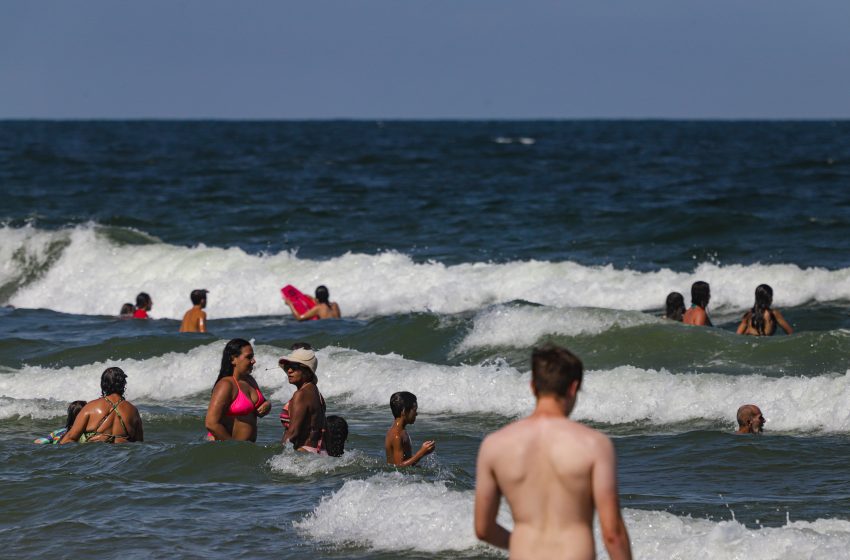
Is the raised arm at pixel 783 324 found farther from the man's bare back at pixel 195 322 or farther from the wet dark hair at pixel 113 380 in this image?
the wet dark hair at pixel 113 380

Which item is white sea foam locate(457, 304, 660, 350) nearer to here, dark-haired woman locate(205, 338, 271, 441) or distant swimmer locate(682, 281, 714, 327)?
distant swimmer locate(682, 281, 714, 327)

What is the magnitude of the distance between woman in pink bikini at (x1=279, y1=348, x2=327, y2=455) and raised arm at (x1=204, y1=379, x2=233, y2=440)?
1.52 ft

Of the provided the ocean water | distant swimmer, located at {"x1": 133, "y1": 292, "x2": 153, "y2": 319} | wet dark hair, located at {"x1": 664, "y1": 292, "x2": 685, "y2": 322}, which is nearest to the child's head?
the ocean water

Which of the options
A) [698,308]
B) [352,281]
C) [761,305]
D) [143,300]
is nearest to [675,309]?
[698,308]

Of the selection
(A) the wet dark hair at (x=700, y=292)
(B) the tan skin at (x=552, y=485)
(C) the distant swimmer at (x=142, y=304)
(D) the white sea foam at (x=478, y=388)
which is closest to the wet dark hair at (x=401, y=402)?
(D) the white sea foam at (x=478, y=388)

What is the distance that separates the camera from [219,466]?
10.5m

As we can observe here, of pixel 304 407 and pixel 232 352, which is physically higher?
pixel 232 352

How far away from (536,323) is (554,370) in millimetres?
13241

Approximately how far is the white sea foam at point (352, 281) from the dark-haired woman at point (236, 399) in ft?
40.9

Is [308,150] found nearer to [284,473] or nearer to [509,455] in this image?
[284,473]

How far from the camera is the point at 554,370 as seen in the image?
5.02 metres

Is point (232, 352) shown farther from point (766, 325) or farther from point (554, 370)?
point (766, 325)

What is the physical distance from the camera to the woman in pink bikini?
9.74m

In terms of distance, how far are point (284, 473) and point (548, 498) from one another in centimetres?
543
